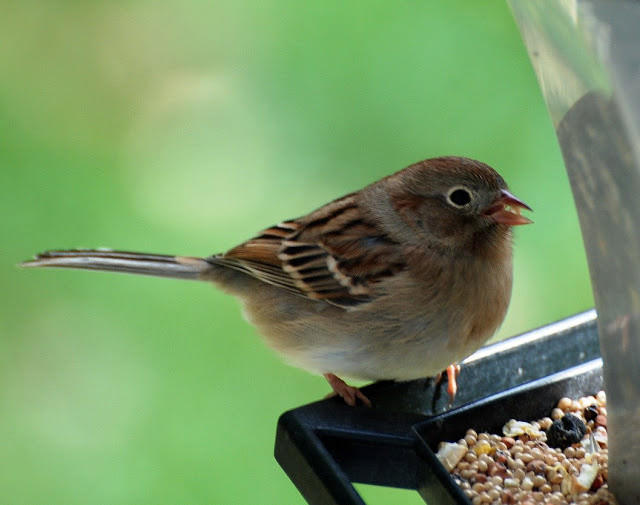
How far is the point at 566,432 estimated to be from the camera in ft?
6.80

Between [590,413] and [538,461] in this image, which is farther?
[590,413]

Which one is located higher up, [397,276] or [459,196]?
[459,196]

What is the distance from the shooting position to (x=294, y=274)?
268 centimetres

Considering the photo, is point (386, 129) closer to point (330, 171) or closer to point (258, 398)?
point (330, 171)

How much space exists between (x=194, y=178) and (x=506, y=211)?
2.16m

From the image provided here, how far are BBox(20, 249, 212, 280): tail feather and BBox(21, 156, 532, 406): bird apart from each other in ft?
0.99

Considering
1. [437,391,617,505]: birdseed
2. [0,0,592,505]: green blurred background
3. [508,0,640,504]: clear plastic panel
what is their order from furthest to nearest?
[0,0,592,505]: green blurred background, [437,391,617,505]: birdseed, [508,0,640,504]: clear plastic panel

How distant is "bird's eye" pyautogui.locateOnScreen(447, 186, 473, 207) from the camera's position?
2.44m

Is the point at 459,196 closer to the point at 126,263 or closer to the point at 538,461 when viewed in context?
the point at 538,461

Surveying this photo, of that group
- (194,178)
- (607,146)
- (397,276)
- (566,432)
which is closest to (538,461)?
(566,432)

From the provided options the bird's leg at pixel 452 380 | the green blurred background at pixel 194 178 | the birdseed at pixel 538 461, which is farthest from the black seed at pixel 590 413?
the green blurred background at pixel 194 178

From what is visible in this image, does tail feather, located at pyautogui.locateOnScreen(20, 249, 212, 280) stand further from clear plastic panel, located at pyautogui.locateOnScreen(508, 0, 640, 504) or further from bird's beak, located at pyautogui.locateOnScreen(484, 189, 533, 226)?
clear plastic panel, located at pyautogui.locateOnScreen(508, 0, 640, 504)

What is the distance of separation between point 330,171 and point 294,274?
5.49ft

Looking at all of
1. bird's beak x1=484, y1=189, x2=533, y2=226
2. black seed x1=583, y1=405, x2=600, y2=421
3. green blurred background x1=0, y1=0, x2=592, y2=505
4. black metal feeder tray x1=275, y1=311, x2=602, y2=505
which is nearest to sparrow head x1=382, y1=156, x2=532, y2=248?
bird's beak x1=484, y1=189, x2=533, y2=226
